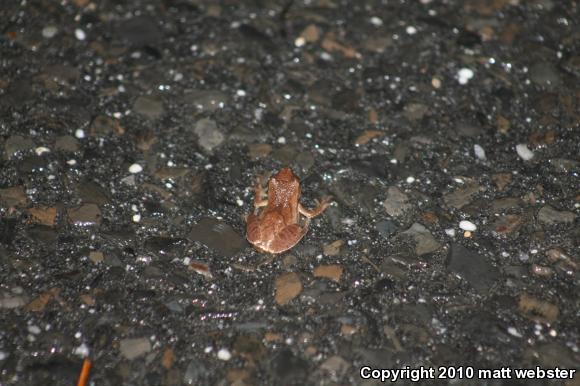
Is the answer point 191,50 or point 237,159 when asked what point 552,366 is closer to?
point 237,159

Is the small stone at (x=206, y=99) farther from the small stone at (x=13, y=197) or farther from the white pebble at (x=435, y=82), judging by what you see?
the white pebble at (x=435, y=82)

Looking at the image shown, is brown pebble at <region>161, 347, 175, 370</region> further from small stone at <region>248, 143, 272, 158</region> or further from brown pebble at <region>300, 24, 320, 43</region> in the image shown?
brown pebble at <region>300, 24, 320, 43</region>

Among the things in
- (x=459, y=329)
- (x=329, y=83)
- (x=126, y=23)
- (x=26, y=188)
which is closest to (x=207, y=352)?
(x=459, y=329)

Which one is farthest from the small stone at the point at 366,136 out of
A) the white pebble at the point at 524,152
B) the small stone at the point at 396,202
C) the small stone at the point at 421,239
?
the white pebble at the point at 524,152

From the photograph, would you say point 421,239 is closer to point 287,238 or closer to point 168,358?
point 287,238

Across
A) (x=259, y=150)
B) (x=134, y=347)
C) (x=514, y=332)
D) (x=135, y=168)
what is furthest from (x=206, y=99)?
(x=514, y=332)

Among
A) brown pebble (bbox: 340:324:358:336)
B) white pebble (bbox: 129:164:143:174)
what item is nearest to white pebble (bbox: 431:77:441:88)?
brown pebble (bbox: 340:324:358:336)
